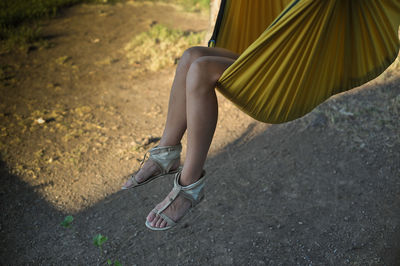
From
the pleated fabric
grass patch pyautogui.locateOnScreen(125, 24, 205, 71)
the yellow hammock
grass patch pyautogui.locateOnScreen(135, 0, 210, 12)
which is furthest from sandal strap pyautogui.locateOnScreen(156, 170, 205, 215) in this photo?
grass patch pyautogui.locateOnScreen(135, 0, 210, 12)

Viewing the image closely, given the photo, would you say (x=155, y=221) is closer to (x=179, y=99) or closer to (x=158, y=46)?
(x=179, y=99)

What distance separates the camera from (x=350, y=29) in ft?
4.82

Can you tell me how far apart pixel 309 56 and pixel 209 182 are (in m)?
1.26

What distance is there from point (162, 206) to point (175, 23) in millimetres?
4064

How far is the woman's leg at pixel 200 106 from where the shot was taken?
1.44 m

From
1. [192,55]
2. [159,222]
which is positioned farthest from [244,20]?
[159,222]

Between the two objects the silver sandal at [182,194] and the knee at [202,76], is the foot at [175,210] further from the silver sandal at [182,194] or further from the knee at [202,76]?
the knee at [202,76]

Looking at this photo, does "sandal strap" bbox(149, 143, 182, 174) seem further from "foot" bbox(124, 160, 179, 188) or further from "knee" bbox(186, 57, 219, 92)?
"knee" bbox(186, 57, 219, 92)

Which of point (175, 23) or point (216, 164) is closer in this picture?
point (216, 164)

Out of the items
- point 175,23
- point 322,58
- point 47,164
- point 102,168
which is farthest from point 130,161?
point 175,23

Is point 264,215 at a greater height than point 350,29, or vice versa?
point 350,29

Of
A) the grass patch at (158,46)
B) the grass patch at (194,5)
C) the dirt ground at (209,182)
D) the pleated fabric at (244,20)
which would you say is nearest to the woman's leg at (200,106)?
the pleated fabric at (244,20)

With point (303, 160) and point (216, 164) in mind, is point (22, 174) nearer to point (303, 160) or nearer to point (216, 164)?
point (216, 164)

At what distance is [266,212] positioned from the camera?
7.15 ft
